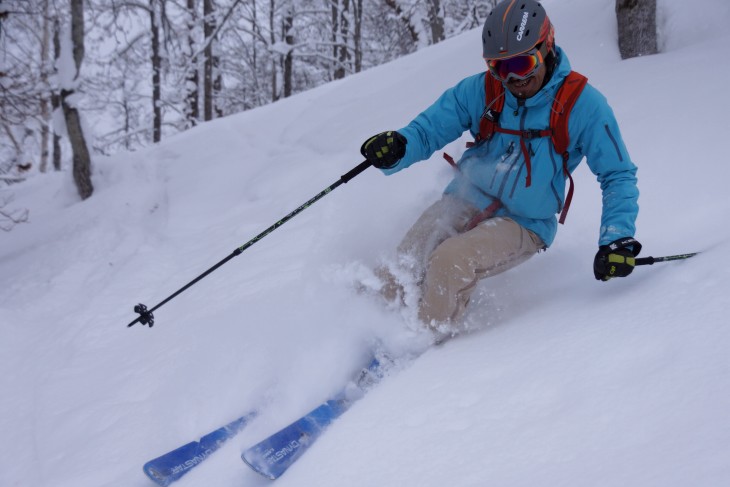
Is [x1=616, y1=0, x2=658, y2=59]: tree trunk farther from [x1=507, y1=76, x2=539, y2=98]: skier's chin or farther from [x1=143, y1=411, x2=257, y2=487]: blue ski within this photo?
[x1=143, y1=411, x2=257, y2=487]: blue ski

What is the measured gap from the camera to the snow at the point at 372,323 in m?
1.74

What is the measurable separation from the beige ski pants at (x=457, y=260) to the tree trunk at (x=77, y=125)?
655 cm

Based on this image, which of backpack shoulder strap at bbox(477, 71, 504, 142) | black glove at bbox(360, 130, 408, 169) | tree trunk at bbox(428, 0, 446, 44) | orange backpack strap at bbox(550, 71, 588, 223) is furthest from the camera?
tree trunk at bbox(428, 0, 446, 44)

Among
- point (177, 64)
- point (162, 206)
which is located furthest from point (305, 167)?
point (177, 64)

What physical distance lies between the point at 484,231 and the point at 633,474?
65.1 inches

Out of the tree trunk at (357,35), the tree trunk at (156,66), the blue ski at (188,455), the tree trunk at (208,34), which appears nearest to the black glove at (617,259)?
the blue ski at (188,455)

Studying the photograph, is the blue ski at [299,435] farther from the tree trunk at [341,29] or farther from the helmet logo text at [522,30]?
the tree trunk at [341,29]

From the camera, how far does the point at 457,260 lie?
2.79m

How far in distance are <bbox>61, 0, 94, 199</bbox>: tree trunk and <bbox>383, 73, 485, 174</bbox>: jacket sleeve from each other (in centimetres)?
643

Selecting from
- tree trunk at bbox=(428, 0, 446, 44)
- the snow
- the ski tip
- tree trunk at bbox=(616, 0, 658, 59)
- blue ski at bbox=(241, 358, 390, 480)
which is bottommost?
the ski tip

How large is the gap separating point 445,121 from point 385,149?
0.44 meters

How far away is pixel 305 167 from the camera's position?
6277 mm

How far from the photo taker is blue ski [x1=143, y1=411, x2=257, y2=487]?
2598 mm

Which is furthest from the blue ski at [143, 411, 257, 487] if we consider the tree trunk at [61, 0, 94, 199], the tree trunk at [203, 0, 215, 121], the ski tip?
the tree trunk at [203, 0, 215, 121]
